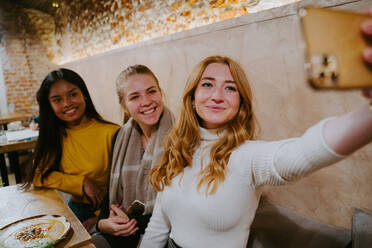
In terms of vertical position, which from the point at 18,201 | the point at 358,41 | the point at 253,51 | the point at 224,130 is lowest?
the point at 18,201

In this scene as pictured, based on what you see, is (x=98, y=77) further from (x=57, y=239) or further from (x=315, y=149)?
(x=315, y=149)

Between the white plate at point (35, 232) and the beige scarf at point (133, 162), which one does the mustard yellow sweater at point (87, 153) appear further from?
the white plate at point (35, 232)

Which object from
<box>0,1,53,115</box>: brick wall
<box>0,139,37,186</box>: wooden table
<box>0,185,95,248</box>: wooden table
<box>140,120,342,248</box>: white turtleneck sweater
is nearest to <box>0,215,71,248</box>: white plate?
<box>0,185,95,248</box>: wooden table

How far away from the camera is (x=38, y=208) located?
1364mm

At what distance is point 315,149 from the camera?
2.06ft

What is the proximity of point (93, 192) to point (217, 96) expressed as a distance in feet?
4.05

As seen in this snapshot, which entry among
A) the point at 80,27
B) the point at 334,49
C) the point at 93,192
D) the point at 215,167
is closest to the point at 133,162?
the point at 93,192

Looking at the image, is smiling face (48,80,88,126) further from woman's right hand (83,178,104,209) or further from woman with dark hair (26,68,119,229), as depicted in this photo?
woman's right hand (83,178,104,209)

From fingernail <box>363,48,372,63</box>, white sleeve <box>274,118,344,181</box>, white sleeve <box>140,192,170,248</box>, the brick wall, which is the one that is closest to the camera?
fingernail <box>363,48,372,63</box>

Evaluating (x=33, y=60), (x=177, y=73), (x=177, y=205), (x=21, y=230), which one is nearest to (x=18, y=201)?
(x=21, y=230)

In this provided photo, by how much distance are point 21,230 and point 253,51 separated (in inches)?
59.6

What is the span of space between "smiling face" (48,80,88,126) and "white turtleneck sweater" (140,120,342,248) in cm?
108

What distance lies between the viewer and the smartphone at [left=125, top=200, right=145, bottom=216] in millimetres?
1521

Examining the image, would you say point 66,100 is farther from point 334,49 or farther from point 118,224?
point 334,49
